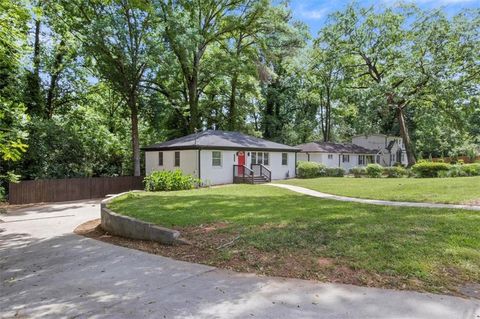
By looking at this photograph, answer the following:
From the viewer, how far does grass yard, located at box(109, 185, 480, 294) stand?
4746mm

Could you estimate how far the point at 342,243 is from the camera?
592cm

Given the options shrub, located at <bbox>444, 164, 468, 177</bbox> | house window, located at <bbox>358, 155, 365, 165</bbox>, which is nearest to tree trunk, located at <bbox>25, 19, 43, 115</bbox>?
shrub, located at <bbox>444, 164, 468, 177</bbox>

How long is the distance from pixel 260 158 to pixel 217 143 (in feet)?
13.1

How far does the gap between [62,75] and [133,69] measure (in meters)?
5.31

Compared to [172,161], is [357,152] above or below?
above

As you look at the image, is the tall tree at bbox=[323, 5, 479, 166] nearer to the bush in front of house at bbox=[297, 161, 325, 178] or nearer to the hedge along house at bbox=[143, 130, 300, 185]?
the bush in front of house at bbox=[297, 161, 325, 178]

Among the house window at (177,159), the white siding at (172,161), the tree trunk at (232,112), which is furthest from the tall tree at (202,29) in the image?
the house window at (177,159)

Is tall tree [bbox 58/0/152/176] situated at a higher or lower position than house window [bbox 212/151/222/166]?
higher

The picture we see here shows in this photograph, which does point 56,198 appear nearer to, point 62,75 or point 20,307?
point 62,75

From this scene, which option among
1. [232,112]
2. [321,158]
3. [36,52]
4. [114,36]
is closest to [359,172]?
[321,158]

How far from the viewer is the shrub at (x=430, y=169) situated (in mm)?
22031

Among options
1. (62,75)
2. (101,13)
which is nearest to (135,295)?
(101,13)

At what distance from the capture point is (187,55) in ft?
78.2

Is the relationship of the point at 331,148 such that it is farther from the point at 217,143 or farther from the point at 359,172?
the point at 217,143
